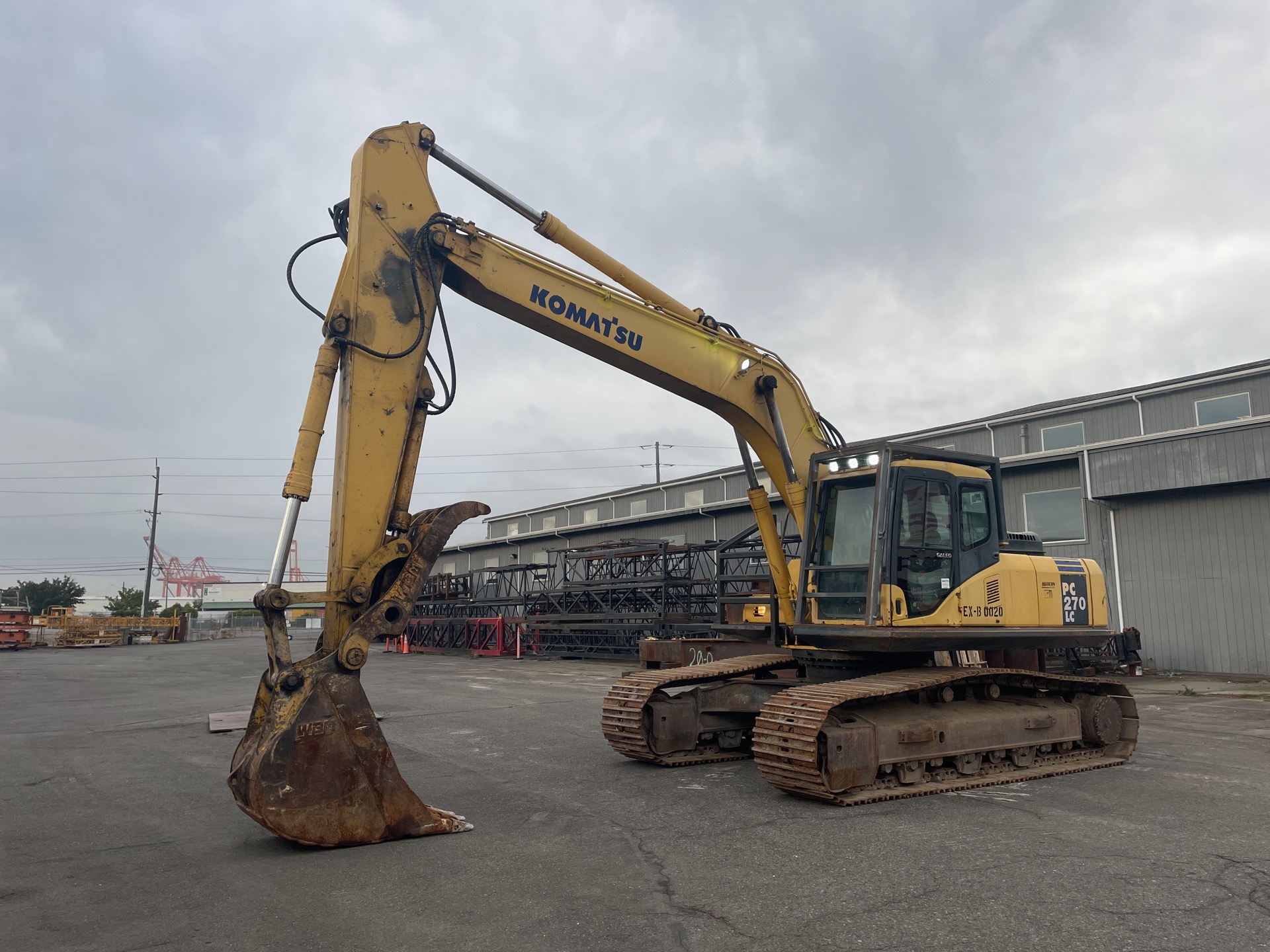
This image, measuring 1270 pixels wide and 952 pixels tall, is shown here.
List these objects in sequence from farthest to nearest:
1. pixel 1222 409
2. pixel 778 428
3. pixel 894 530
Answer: pixel 1222 409 → pixel 778 428 → pixel 894 530

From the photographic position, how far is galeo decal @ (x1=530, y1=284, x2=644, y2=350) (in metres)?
7.98

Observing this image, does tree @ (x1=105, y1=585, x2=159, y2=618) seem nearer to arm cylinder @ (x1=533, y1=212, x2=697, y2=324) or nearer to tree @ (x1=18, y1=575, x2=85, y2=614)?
tree @ (x1=18, y1=575, x2=85, y2=614)

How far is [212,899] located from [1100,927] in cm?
478

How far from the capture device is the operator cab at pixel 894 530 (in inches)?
323

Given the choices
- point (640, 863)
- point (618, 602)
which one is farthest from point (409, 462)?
point (618, 602)

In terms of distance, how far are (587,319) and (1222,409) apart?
23.3 meters

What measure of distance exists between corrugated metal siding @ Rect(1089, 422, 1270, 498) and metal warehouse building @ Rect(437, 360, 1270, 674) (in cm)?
2

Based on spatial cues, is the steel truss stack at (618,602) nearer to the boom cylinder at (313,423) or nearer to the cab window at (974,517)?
the cab window at (974,517)

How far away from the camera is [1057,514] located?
22.6m

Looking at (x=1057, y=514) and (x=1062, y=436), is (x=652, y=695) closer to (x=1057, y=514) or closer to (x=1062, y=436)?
(x=1057, y=514)

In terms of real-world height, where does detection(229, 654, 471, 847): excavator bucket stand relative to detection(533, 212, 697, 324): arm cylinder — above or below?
below

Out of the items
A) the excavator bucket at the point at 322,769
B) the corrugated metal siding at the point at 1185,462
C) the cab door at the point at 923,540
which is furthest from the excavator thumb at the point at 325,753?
the corrugated metal siding at the point at 1185,462

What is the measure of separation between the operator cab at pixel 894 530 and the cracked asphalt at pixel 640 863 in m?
1.84

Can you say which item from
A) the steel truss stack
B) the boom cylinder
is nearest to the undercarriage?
the boom cylinder
